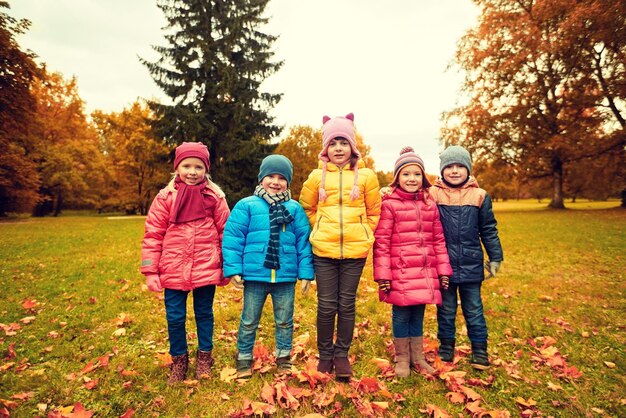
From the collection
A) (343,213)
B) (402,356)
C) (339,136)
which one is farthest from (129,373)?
(339,136)

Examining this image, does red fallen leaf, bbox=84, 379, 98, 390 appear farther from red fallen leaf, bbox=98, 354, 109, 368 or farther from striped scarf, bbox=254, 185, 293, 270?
striped scarf, bbox=254, 185, 293, 270

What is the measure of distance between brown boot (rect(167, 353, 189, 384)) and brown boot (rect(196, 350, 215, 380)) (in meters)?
0.13

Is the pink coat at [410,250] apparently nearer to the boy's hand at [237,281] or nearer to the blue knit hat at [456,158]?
the blue knit hat at [456,158]

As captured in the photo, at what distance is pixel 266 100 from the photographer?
19.8 metres

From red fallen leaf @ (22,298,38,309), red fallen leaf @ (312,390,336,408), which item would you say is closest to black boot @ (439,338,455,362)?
red fallen leaf @ (312,390,336,408)

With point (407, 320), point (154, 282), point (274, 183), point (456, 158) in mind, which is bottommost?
point (407, 320)

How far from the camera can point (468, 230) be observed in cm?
360

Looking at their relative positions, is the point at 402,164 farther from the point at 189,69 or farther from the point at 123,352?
the point at 189,69

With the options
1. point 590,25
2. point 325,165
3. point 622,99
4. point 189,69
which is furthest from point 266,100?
point 622,99

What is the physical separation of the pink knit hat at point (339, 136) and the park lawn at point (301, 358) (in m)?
1.78

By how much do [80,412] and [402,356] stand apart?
2910 millimetres

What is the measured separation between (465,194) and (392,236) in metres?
0.95

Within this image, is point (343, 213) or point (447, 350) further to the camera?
point (447, 350)

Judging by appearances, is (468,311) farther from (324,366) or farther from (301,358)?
(301,358)
